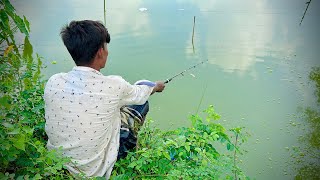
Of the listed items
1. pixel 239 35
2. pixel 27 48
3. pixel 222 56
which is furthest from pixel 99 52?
pixel 239 35

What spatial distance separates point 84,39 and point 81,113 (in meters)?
0.29

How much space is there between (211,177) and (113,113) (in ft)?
1.55

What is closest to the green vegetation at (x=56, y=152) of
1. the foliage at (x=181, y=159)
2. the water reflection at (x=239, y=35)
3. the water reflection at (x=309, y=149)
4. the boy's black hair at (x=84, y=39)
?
the foliage at (x=181, y=159)

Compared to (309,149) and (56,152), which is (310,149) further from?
(56,152)

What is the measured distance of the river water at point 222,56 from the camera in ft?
9.18

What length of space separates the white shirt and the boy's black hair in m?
0.05

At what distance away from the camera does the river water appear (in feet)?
9.18

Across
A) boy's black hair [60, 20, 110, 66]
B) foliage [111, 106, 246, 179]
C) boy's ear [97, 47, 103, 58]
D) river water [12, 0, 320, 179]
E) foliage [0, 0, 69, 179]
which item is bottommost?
river water [12, 0, 320, 179]

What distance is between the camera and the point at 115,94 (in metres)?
1.38

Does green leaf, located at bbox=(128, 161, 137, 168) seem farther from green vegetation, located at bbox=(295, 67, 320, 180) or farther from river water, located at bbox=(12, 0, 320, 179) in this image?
green vegetation, located at bbox=(295, 67, 320, 180)

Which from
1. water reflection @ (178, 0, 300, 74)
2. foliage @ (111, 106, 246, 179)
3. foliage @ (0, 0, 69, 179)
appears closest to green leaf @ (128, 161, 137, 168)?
foliage @ (111, 106, 246, 179)

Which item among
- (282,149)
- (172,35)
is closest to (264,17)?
(172,35)

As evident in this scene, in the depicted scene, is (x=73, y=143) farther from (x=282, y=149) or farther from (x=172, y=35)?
(x=172, y=35)

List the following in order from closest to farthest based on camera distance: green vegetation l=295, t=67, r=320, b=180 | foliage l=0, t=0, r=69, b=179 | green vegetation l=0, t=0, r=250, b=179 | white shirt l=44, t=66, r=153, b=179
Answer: foliage l=0, t=0, r=69, b=179
green vegetation l=0, t=0, r=250, b=179
white shirt l=44, t=66, r=153, b=179
green vegetation l=295, t=67, r=320, b=180
